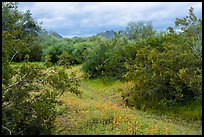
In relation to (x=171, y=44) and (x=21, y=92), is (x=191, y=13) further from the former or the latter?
(x=21, y=92)

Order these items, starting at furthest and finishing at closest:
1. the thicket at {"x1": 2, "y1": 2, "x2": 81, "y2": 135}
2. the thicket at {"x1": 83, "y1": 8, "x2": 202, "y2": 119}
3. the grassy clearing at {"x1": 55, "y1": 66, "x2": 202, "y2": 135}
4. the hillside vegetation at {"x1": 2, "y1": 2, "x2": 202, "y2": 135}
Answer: the thicket at {"x1": 83, "y1": 8, "x2": 202, "y2": 119}
the grassy clearing at {"x1": 55, "y1": 66, "x2": 202, "y2": 135}
the hillside vegetation at {"x1": 2, "y1": 2, "x2": 202, "y2": 135}
the thicket at {"x1": 2, "y1": 2, "x2": 81, "y2": 135}

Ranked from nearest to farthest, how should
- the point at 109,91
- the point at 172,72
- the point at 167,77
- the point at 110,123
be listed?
1. the point at 110,123
2. the point at 172,72
3. the point at 167,77
4. the point at 109,91

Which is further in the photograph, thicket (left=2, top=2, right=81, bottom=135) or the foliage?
the foliage

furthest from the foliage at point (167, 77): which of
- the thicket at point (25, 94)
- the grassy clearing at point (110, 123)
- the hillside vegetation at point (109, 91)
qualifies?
the thicket at point (25, 94)

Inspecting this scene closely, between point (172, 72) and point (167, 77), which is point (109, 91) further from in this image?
point (172, 72)

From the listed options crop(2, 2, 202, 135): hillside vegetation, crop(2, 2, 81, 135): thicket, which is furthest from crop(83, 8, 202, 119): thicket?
crop(2, 2, 81, 135): thicket

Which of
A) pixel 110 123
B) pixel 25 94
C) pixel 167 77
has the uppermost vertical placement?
pixel 25 94

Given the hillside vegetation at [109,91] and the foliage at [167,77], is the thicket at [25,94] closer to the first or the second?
the hillside vegetation at [109,91]

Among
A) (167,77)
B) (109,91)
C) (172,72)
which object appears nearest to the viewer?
(172,72)

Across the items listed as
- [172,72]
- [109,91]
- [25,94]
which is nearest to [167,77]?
[172,72]

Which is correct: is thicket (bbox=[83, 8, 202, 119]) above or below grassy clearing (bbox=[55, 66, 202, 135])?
above

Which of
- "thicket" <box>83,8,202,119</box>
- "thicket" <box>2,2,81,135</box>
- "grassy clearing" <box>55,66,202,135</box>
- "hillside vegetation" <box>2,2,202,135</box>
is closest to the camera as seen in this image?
"thicket" <box>2,2,81,135</box>

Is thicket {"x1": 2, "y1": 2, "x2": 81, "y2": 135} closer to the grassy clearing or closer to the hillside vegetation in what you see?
the hillside vegetation

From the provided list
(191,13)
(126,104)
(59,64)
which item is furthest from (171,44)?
(59,64)
